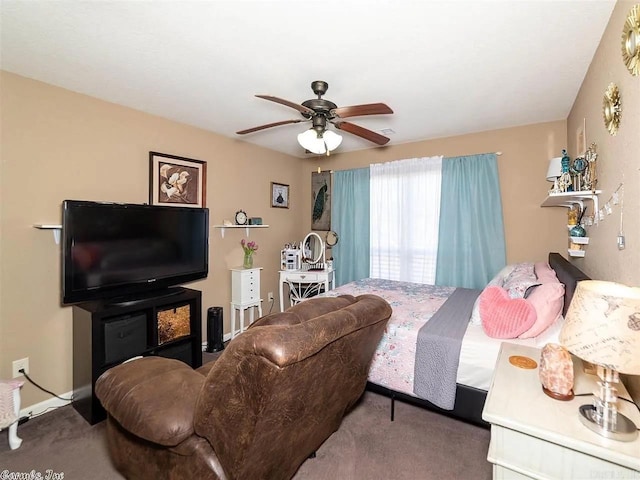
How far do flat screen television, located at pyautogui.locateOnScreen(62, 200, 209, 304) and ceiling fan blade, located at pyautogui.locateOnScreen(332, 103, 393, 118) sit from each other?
189 cm

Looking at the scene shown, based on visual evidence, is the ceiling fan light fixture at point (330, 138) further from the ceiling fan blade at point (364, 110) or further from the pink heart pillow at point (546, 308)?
the pink heart pillow at point (546, 308)

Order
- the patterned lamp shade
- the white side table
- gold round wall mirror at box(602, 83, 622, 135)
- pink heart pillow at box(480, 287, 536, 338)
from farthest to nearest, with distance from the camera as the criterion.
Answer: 1. the white side table
2. pink heart pillow at box(480, 287, 536, 338)
3. gold round wall mirror at box(602, 83, 622, 135)
4. the patterned lamp shade

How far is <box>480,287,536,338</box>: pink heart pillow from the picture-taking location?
6.04 ft

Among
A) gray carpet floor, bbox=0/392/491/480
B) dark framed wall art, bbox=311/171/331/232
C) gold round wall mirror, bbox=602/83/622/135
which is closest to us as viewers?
gold round wall mirror, bbox=602/83/622/135

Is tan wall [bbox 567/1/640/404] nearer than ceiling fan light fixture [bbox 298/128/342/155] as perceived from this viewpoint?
Yes

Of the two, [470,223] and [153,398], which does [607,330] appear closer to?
[153,398]

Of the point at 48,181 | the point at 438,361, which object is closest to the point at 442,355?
the point at 438,361

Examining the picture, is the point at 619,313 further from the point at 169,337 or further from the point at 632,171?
the point at 169,337

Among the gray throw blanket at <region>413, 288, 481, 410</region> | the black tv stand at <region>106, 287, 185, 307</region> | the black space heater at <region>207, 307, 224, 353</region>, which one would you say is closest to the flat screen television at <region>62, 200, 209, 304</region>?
the black tv stand at <region>106, 287, 185, 307</region>

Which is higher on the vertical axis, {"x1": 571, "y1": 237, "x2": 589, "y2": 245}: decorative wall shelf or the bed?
{"x1": 571, "y1": 237, "x2": 589, "y2": 245}: decorative wall shelf

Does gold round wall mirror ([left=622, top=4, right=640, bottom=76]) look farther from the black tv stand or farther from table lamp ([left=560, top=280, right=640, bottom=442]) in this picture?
the black tv stand

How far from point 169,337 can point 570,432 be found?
2.75m

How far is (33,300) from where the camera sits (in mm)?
2258

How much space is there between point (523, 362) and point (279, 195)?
367cm
